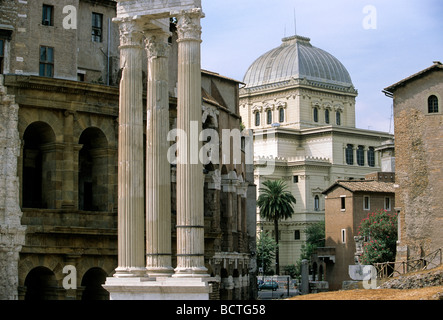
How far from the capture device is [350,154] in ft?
439

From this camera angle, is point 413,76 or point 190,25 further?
point 413,76

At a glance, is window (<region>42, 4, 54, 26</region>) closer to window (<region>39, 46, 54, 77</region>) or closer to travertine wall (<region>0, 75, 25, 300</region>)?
window (<region>39, 46, 54, 77</region>)

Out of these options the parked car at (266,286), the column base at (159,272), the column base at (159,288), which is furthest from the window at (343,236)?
the column base at (159,288)

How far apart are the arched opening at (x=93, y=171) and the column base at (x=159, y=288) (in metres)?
14.5

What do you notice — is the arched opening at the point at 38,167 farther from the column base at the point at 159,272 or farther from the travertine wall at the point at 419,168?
the travertine wall at the point at 419,168

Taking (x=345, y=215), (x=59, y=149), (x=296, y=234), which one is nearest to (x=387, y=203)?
(x=345, y=215)

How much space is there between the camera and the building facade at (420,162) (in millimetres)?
53188

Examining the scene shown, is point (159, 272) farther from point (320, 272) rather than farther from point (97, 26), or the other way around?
point (320, 272)

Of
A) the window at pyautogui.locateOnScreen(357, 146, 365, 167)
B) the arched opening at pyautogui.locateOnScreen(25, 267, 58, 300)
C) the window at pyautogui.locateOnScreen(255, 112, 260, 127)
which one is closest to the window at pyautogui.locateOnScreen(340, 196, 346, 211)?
the arched opening at pyautogui.locateOnScreen(25, 267, 58, 300)

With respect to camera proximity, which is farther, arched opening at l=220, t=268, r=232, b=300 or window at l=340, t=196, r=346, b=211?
window at l=340, t=196, r=346, b=211

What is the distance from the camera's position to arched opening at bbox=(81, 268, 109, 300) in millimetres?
43062

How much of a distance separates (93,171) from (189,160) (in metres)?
16.2

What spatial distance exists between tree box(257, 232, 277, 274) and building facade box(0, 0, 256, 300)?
56222 mm
